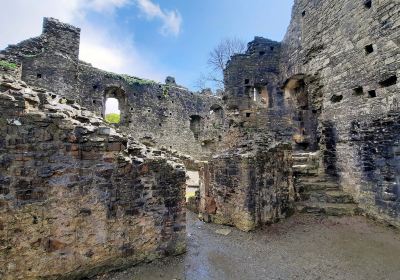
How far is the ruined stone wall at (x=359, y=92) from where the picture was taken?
6.31 metres

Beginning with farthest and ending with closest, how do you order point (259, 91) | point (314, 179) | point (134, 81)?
point (134, 81), point (259, 91), point (314, 179)

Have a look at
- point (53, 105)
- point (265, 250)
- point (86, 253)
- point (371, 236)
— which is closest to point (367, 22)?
point (371, 236)

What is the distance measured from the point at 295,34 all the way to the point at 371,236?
8492 millimetres

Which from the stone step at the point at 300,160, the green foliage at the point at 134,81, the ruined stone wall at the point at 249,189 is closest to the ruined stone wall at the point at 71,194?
the ruined stone wall at the point at 249,189

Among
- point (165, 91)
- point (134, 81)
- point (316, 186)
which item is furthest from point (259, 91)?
point (134, 81)

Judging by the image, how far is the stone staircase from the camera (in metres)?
6.88

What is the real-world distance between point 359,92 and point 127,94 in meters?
13.0

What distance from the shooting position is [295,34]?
35.9 ft

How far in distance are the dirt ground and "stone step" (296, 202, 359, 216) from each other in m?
0.28

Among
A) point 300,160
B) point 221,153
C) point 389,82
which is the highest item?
point 389,82

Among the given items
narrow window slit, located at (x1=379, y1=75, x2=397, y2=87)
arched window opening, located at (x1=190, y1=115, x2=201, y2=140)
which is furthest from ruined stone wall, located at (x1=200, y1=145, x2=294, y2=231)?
arched window opening, located at (x1=190, y1=115, x2=201, y2=140)

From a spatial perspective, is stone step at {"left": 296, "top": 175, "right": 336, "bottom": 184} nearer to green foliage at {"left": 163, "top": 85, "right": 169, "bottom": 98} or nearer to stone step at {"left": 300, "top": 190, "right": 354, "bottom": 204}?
stone step at {"left": 300, "top": 190, "right": 354, "bottom": 204}

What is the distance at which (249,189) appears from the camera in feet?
20.2

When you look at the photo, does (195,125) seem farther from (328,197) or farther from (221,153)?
(328,197)
